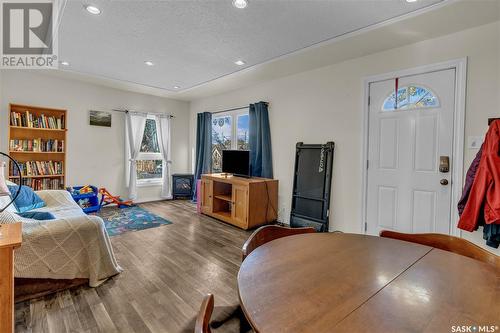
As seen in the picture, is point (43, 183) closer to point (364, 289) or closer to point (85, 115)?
point (85, 115)

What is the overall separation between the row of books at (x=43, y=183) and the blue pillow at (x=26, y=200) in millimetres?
1357

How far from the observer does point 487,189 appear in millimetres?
2207

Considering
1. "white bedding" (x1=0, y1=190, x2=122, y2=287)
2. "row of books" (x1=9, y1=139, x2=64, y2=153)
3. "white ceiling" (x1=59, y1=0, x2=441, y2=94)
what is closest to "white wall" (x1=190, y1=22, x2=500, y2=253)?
"white ceiling" (x1=59, y1=0, x2=441, y2=94)

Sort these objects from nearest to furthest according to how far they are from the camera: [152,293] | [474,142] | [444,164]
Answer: [152,293]
[474,142]
[444,164]

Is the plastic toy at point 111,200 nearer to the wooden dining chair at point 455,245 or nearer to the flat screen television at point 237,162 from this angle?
the flat screen television at point 237,162

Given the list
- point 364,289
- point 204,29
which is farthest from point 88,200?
point 364,289

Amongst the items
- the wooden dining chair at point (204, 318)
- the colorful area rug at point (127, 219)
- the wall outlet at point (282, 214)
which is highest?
the wooden dining chair at point (204, 318)

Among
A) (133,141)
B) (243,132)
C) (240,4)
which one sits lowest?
(133,141)

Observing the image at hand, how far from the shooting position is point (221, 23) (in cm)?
254

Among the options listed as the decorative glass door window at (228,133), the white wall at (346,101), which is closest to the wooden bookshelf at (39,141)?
the decorative glass door window at (228,133)

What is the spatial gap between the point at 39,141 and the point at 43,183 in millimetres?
726

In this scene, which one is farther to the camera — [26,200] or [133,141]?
[133,141]

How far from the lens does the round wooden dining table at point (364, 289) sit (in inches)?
29.3

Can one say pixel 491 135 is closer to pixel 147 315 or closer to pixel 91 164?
pixel 147 315
